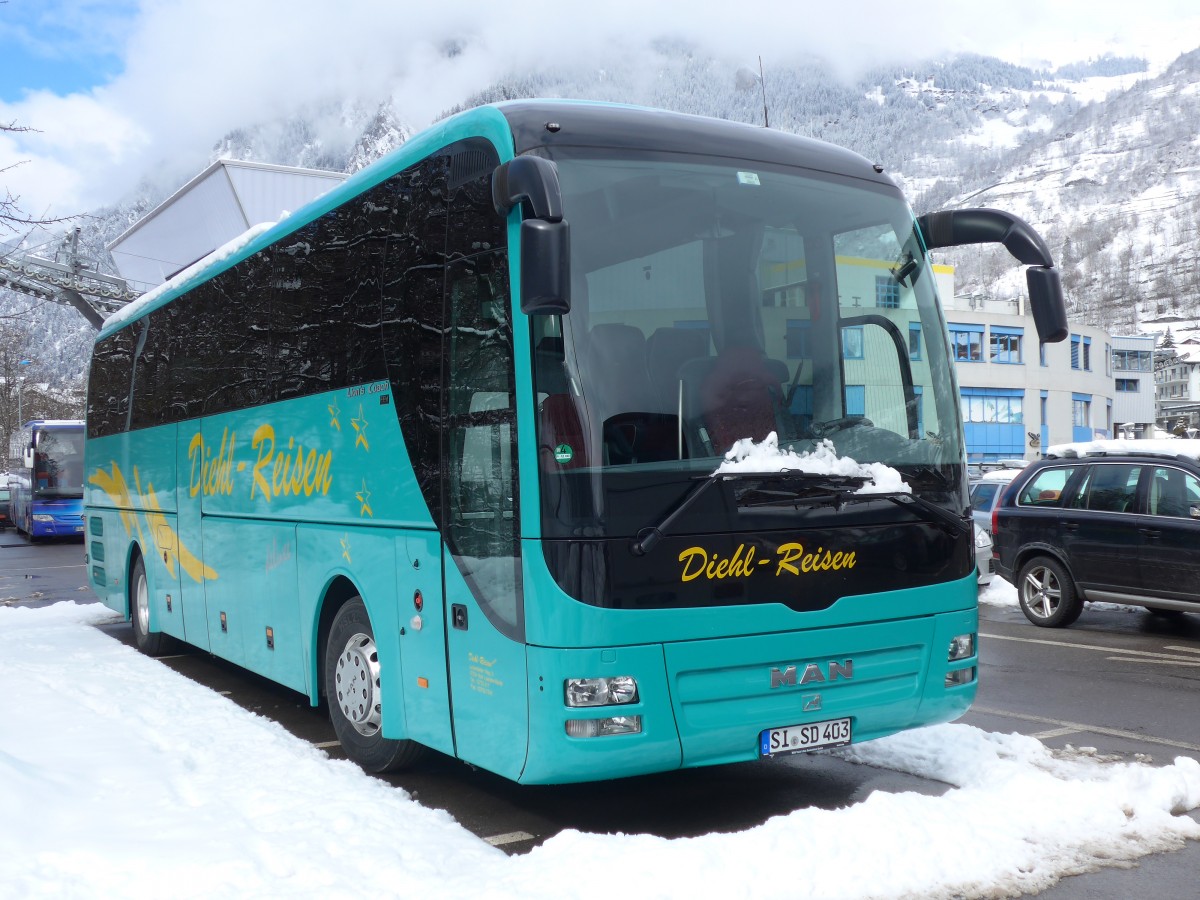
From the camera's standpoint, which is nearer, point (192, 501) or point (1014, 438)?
point (192, 501)

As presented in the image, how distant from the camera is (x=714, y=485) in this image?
518 cm

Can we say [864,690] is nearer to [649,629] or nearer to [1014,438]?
[649,629]

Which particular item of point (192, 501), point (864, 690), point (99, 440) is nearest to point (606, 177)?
point (864, 690)

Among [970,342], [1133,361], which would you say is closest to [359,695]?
[970,342]

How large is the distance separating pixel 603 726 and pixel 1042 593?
9.68 m

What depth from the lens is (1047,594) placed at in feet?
43.9

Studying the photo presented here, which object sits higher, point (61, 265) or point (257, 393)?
point (61, 265)

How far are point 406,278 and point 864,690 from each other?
3.05m

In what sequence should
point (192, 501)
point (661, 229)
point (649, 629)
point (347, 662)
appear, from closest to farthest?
point (649, 629), point (661, 229), point (347, 662), point (192, 501)

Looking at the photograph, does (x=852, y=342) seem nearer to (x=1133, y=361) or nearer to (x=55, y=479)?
(x=55, y=479)

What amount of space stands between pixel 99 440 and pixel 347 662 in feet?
24.7

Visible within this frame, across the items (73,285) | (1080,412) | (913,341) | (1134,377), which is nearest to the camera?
(913,341)

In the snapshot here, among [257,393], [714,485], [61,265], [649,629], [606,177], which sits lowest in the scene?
[649,629]

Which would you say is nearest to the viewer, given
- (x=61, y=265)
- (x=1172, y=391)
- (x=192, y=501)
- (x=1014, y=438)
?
(x=192, y=501)
